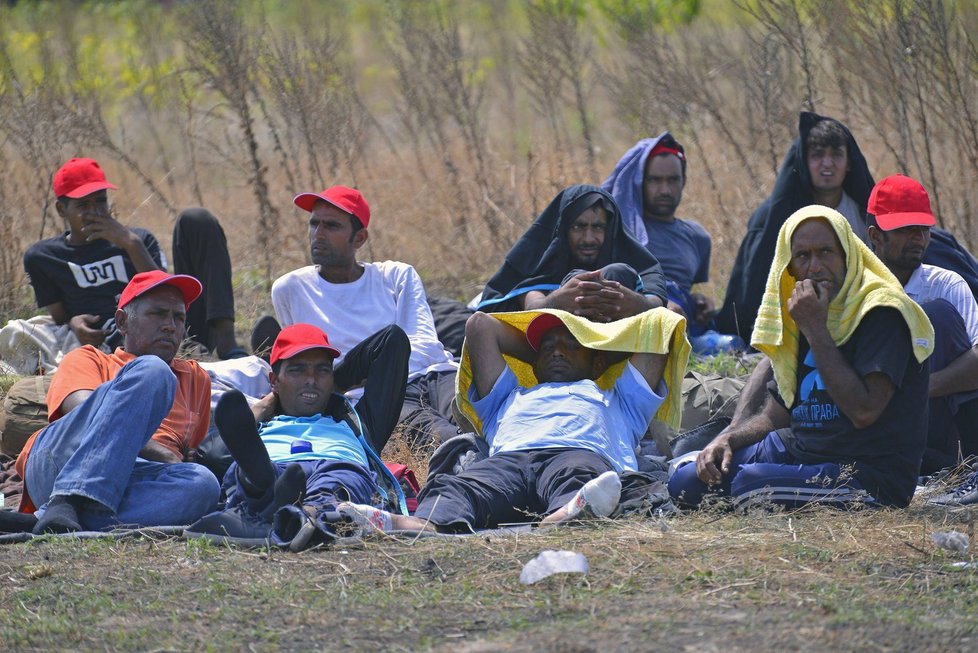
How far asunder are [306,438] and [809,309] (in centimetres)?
216

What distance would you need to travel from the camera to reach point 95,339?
23.0ft

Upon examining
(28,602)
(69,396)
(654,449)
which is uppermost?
(69,396)

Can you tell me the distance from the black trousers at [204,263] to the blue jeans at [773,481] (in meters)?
3.47

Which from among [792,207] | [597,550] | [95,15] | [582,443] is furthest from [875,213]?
[95,15]

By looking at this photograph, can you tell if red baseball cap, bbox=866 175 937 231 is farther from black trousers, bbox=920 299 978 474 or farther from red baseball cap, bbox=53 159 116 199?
red baseball cap, bbox=53 159 116 199

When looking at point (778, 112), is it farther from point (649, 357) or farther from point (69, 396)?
point (69, 396)

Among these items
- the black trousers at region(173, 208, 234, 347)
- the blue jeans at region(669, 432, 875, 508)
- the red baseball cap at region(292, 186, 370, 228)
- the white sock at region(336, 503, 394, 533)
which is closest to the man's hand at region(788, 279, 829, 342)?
the blue jeans at region(669, 432, 875, 508)

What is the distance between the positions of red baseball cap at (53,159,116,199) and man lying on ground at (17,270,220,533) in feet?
7.01

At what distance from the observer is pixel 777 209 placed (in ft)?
23.9

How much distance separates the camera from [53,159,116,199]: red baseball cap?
23.6 feet

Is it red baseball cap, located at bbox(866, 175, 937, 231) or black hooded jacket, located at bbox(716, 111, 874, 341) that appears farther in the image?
black hooded jacket, located at bbox(716, 111, 874, 341)

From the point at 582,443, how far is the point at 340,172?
6538 mm

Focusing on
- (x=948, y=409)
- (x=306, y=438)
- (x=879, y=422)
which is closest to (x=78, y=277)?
(x=306, y=438)

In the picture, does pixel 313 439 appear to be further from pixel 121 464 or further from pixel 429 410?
pixel 429 410
